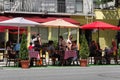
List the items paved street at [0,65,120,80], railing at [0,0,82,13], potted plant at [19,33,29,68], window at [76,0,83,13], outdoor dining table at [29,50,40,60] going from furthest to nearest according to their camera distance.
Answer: window at [76,0,83,13] → railing at [0,0,82,13] → outdoor dining table at [29,50,40,60] → potted plant at [19,33,29,68] → paved street at [0,65,120,80]

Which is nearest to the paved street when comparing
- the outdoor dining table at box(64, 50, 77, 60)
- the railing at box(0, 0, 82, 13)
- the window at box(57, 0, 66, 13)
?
the outdoor dining table at box(64, 50, 77, 60)

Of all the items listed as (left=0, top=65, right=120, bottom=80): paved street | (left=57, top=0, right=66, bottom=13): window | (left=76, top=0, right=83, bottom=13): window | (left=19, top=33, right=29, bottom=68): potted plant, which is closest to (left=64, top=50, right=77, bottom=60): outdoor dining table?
(left=19, top=33, right=29, bottom=68): potted plant

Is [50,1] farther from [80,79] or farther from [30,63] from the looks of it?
[80,79]

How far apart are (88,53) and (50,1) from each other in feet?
48.3

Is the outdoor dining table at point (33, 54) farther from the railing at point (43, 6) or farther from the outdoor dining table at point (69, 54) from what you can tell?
the railing at point (43, 6)

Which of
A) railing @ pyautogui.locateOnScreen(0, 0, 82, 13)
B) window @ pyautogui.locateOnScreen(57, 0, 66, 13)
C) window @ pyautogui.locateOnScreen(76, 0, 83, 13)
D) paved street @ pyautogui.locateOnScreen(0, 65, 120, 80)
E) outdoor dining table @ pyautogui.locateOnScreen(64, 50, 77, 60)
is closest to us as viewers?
paved street @ pyautogui.locateOnScreen(0, 65, 120, 80)

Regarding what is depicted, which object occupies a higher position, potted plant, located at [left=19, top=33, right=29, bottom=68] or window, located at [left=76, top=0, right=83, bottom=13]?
window, located at [left=76, top=0, right=83, bottom=13]

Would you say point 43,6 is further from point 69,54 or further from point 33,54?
point 33,54

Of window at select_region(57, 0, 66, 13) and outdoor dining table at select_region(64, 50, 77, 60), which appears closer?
outdoor dining table at select_region(64, 50, 77, 60)

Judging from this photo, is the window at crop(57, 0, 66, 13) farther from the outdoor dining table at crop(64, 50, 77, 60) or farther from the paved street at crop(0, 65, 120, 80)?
the paved street at crop(0, 65, 120, 80)

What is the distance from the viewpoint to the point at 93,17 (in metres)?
41.2

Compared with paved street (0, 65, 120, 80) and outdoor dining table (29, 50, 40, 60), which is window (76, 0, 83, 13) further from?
paved street (0, 65, 120, 80)

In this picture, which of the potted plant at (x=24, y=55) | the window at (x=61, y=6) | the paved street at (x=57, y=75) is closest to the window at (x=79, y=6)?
the window at (x=61, y=6)

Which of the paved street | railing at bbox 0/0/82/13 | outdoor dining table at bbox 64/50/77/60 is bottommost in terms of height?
the paved street
